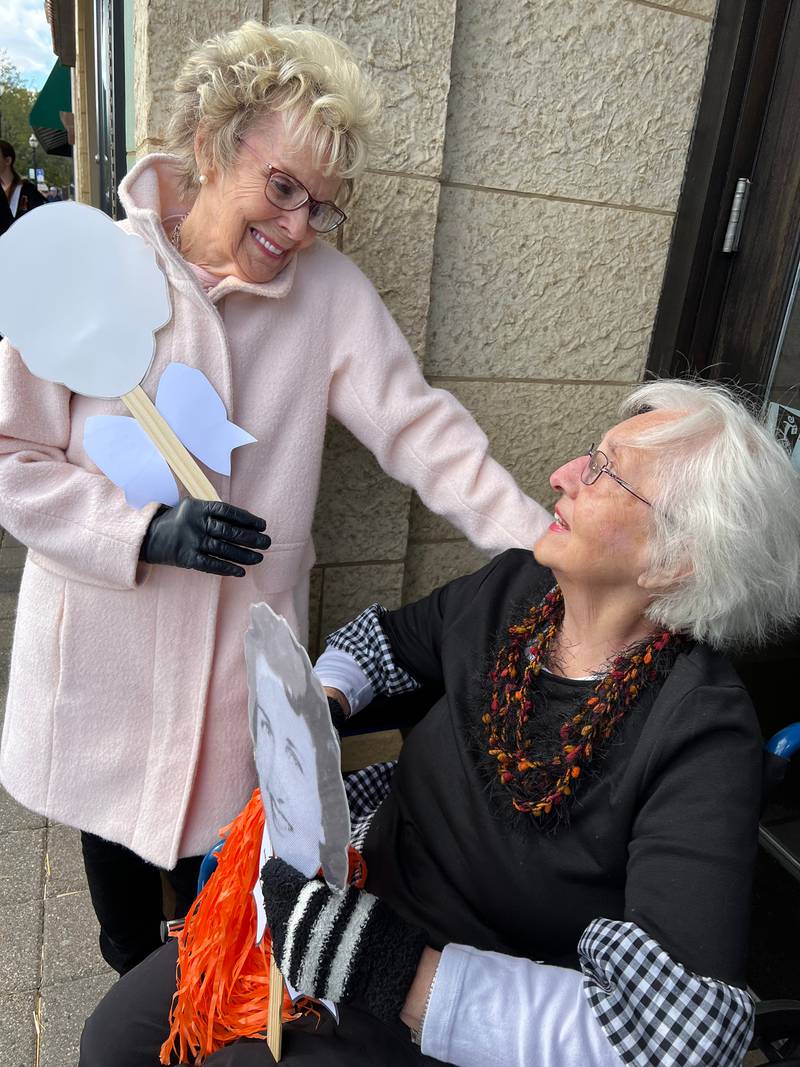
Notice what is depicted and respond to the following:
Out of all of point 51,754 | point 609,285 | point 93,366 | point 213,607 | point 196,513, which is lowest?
point 51,754

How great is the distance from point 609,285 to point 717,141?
0.48 m

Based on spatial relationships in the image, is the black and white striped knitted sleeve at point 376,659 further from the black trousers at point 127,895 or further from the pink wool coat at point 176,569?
the black trousers at point 127,895

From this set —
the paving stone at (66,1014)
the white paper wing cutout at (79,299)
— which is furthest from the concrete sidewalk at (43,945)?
the white paper wing cutout at (79,299)

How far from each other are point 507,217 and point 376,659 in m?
1.33

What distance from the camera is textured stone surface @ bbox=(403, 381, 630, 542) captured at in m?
2.40

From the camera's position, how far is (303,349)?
1540mm

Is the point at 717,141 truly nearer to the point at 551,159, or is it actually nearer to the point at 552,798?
the point at 551,159

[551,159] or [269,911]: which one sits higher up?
[551,159]

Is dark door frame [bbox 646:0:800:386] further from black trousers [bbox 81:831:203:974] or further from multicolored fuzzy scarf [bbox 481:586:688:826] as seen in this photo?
black trousers [bbox 81:831:203:974]

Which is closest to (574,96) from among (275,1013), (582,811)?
(582,811)

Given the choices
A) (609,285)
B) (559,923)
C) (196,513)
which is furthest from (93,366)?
(609,285)

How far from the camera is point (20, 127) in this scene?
34.4m

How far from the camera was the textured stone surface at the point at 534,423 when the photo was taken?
2400mm

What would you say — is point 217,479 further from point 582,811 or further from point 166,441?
point 582,811
